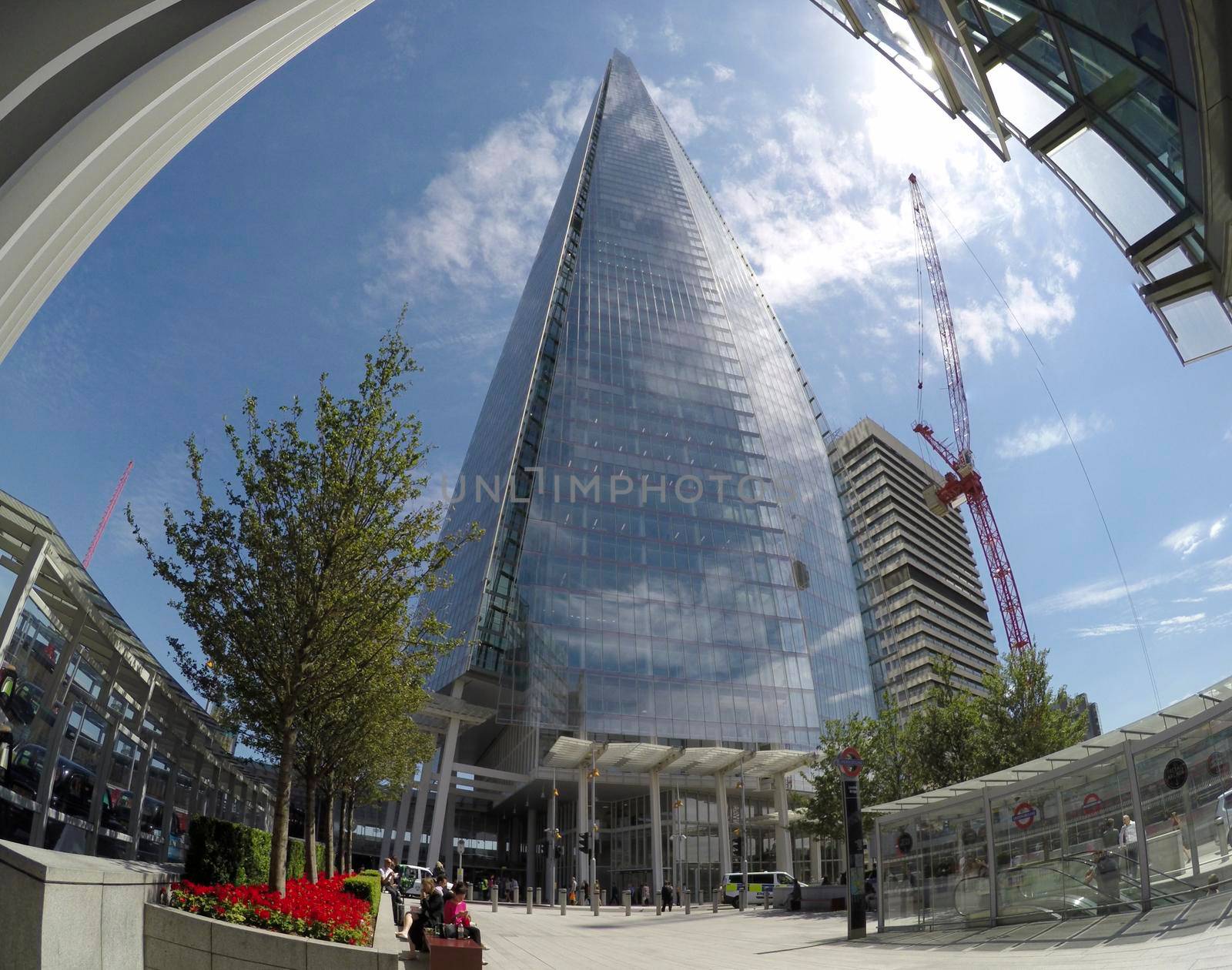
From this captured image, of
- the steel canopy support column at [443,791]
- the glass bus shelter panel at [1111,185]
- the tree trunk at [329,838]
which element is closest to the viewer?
the glass bus shelter panel at [1111,185]

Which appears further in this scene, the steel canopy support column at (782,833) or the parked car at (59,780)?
the steel canopy support column at (782,833)

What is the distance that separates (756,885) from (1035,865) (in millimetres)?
41676

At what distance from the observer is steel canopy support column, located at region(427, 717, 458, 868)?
5419 cm

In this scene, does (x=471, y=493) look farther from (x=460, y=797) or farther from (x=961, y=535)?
(x=961, y=535)

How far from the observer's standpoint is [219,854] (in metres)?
12.8

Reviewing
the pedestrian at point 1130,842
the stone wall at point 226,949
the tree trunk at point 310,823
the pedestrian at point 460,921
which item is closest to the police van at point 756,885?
the tree trunk at point 310,823

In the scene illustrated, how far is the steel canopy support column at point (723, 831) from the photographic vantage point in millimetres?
55250

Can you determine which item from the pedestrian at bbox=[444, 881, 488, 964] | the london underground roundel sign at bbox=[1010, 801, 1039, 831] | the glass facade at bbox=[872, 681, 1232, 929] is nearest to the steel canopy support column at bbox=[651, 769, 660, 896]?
the glass facade at bbox=[872, 681, 1232, 929]

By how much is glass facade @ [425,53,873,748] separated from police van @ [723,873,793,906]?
9.47m

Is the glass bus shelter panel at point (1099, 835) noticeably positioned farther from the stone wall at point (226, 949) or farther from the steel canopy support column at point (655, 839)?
the steel canopy support column at point (655, 839)

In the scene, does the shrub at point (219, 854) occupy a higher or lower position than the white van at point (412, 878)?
higher

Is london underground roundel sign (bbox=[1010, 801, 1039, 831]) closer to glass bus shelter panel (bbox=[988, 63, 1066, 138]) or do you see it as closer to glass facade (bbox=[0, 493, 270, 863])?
glass bus shelter panel (bbox=[988, 63, 1066, 138])

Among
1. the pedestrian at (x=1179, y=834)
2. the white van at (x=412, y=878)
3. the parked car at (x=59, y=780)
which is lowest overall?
the white van at (x=412, y=878)

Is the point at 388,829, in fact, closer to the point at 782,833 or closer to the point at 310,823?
the point at 782,833
